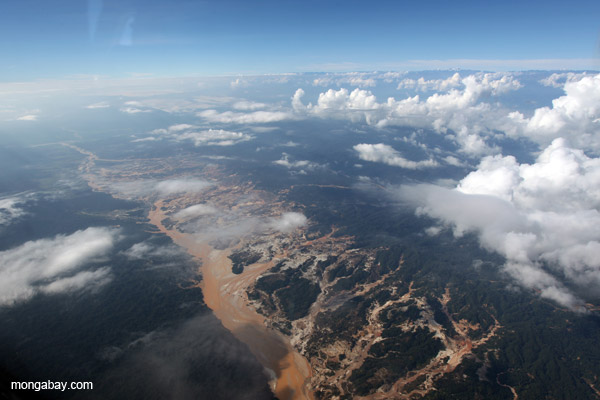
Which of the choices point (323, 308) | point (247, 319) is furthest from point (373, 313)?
point (247, 319)

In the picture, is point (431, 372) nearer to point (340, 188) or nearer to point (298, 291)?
point (298, 291)

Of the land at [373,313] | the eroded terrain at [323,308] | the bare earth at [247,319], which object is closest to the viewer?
the bare earth at [247,319]

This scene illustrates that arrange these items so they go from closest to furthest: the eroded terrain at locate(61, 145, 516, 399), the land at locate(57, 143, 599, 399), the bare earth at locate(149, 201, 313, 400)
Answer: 1. the bare earth at locate(149, 201, 313, 400)
2. the eroded terrain at locate(61, 145, 516, 399)
3. the land at locate(57, 143, 599, 399)

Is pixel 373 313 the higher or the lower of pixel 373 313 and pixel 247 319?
the lower

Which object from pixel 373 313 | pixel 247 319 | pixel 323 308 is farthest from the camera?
pixel 323 308

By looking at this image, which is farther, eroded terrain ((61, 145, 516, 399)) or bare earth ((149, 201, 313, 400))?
eroded terrain ((61, 145, 516, 399))

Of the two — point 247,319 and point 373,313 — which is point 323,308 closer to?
point 373,313

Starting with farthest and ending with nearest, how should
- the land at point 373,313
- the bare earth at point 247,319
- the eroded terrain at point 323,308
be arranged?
the land at point 373,313
the eroded terrain at point 323,308
the bare earth at point 247,319

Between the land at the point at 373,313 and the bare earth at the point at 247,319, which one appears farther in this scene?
the land at the point at 373,313

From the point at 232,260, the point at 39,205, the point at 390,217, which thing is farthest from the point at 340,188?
the point at 39,205

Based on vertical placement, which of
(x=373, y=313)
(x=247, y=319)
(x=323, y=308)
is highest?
(x=247, y=319)

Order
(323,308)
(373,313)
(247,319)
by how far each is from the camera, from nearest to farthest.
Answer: (247,319), (373,313), (323,308)
